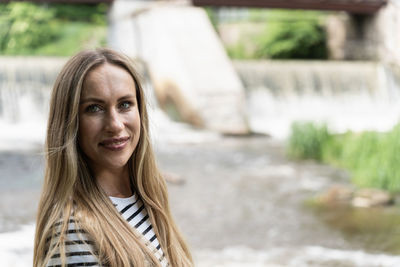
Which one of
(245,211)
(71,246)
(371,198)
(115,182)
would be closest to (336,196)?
(371,198)

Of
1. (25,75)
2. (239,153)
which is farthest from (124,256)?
(25,75)

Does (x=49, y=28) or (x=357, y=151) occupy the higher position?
(x=49, y=28)

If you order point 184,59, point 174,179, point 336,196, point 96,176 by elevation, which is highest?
point 184,59

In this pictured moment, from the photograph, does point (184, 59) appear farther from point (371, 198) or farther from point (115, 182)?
point (115, 182)

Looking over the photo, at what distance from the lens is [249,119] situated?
12531 millimetres

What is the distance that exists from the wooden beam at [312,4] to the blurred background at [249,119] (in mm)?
Answer: 38

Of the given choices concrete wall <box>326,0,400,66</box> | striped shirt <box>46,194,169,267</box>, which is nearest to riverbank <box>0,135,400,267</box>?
striped shirt <box>46,194,169,267</box>

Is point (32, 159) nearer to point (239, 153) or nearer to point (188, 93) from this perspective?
point (239, 153)

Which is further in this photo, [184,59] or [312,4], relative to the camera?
[312,4]

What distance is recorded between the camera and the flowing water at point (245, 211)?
4.77 m

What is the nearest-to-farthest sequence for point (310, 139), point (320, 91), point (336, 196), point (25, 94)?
point (336, 196) < point (310, 139) < point (25, 94) < point (320, 91)

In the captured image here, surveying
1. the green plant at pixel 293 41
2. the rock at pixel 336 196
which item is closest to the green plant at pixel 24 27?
the green plant at pixel 293 41

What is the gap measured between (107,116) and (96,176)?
127 millimetres

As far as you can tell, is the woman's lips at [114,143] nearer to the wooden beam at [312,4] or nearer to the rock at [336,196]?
the rock at [336,196]
